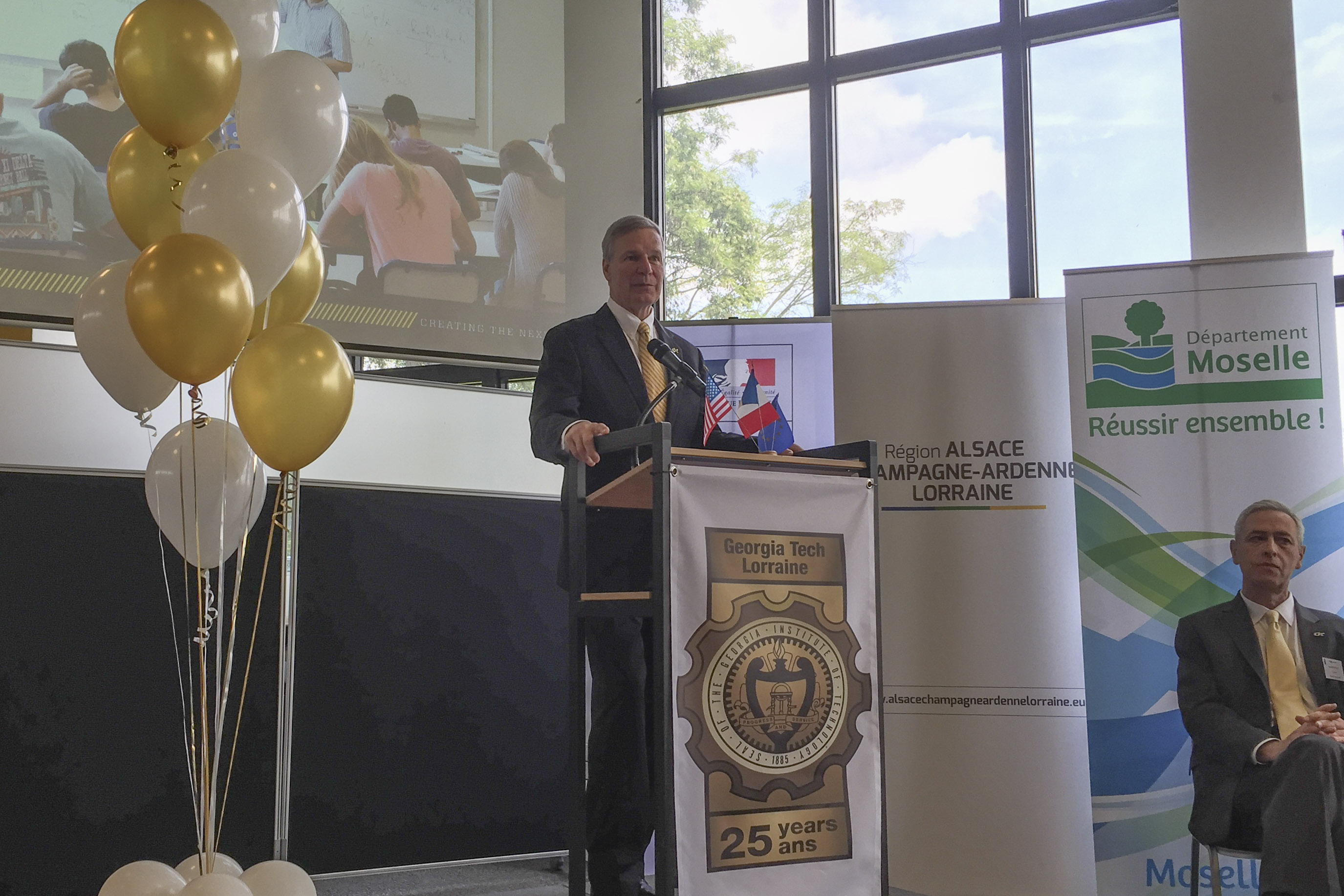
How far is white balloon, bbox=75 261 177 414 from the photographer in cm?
235

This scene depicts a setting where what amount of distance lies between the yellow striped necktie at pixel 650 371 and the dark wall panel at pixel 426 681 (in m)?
1.44

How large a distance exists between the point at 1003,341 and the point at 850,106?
5.64 feet

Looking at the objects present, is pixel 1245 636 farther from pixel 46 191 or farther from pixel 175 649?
pixel 46 191

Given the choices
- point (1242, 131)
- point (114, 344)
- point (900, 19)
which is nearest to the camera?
point (114, 344)

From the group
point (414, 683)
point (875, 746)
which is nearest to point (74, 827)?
point (414, 683)

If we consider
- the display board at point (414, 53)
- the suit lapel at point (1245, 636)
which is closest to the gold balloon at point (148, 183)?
the display board at point (414, 53)

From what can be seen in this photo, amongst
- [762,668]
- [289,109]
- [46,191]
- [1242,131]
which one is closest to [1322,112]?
[1242,131]

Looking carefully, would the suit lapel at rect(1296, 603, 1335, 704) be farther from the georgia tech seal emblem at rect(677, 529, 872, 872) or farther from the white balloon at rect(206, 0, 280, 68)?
the white balloon at rect(206, 0, 280, 68)

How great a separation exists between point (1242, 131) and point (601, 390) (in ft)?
8.87

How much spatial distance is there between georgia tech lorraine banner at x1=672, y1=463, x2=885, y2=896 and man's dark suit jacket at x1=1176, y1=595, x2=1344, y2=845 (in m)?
1.06

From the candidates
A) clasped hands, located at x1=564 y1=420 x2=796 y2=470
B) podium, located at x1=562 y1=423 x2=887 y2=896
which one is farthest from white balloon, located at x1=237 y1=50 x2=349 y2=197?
podium, located at x1=562 y1=423 x2=887 y2=896

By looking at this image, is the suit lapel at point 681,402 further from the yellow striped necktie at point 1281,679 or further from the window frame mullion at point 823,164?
the window frame mullion at point 823,164

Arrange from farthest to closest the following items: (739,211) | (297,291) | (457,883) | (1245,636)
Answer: (739,211), (457,883), (1245,636), (297,291)

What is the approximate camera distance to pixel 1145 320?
11.9 ft
